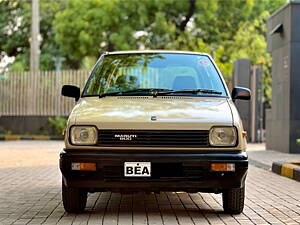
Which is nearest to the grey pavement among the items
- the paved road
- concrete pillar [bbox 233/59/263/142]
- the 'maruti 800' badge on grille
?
the paved road

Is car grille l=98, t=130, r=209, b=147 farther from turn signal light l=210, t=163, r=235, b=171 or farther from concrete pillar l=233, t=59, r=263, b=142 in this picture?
concrete pillar l=233, t=59, r=263, b=142

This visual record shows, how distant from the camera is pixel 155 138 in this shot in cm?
646

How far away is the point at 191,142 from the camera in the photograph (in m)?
6.45

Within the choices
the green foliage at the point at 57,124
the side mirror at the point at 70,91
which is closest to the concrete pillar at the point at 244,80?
the green foliage at the point at 57,124

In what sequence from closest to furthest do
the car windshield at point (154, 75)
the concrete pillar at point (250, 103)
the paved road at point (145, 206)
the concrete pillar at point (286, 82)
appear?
the paved road at point (145, 206) → the car windshield at point (154, 75) → the concrete pillar at point (286, 82) → the concrete pillar at point (250, 103)

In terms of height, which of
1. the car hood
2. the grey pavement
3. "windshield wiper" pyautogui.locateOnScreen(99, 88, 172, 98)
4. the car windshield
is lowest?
the grey pavement

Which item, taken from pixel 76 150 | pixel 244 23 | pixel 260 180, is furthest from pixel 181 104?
pixel 244 23

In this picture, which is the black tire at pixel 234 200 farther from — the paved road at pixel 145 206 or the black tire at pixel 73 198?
the black tire at pixel 73 198

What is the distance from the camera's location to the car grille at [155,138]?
645 centimetres

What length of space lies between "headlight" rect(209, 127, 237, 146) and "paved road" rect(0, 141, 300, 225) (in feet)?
2.46

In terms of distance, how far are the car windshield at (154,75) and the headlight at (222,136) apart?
2.99ft

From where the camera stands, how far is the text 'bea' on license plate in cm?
634

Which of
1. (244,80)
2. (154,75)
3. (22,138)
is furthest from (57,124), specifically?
(154,75)

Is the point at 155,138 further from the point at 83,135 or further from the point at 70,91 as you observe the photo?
the point at 70,91
